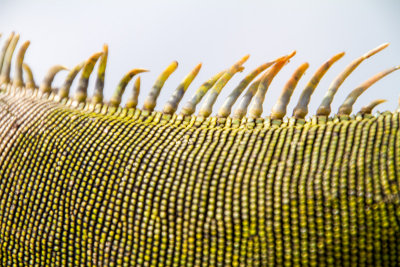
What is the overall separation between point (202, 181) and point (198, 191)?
0.04 meters

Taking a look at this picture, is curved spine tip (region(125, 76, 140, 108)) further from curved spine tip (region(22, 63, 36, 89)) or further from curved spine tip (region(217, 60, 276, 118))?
curved spine tip (region(22, 63, 36, 89))

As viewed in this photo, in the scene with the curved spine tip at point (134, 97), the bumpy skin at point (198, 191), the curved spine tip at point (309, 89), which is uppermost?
the curved spine tip at point (309, 89)

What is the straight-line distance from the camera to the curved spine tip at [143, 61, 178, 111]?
1.89 m

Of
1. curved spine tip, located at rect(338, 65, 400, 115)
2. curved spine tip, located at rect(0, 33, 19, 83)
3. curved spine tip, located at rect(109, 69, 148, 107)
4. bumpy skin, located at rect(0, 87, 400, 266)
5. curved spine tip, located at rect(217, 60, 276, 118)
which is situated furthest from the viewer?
curved spine tip, located at rect(0, 33, 19, 83)

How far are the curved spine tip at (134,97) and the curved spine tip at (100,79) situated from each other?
0.14 m

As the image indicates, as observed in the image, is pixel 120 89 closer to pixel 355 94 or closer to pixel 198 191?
pixel 198 191

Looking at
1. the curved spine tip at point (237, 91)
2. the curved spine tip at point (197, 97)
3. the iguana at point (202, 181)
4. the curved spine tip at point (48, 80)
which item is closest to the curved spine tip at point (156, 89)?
the iguana at point (202, 181)

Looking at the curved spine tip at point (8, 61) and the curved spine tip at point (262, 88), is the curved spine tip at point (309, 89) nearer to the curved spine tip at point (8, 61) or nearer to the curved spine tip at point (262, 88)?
the curved spine tip at point (262, 88)

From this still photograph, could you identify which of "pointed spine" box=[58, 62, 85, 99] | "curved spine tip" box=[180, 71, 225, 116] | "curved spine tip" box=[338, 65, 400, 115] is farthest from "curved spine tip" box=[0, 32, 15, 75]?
"curved spine tip" box=[338, 65, 400, 115]

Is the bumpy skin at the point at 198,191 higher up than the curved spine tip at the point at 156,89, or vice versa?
the curved spine tip at the point at 156,89

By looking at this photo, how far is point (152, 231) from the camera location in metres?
1.49

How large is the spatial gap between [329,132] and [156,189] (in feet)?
2.02

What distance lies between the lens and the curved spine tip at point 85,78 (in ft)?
6.48

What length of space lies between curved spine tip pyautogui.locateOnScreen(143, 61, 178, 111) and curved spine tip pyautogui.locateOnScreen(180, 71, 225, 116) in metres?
0.14
